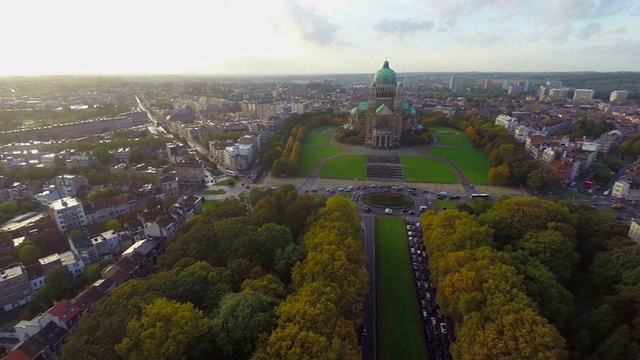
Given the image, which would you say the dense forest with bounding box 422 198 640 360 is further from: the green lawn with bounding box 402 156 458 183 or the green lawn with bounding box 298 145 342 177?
the green lawn with bounding box 298 145 342 177

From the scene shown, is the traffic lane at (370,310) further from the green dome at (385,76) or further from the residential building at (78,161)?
the green dome at (385,76)

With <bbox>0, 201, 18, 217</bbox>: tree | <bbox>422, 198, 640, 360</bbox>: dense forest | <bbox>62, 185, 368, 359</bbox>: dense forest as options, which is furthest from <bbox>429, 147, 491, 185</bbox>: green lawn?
<bbox>0, 201, 18, 217</bbox>: tree

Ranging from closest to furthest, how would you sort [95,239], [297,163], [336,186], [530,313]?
[530,313] → [95,239] → [336,186] → [297,163]

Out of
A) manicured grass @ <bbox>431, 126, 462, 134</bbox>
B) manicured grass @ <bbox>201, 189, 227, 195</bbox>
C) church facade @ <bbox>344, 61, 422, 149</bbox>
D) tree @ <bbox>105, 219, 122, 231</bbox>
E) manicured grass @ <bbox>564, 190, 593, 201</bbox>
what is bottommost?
manicured grass @ <bbox>201, 189, 227, 195</bbox>

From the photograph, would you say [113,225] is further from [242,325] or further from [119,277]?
[242,325]

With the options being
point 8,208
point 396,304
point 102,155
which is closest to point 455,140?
point 396,304

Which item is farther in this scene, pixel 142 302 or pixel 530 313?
pixel 142 302

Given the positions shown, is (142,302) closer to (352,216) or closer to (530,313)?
(352,216)

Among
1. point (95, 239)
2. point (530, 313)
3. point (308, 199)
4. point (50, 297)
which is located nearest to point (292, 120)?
point (308, 199)
